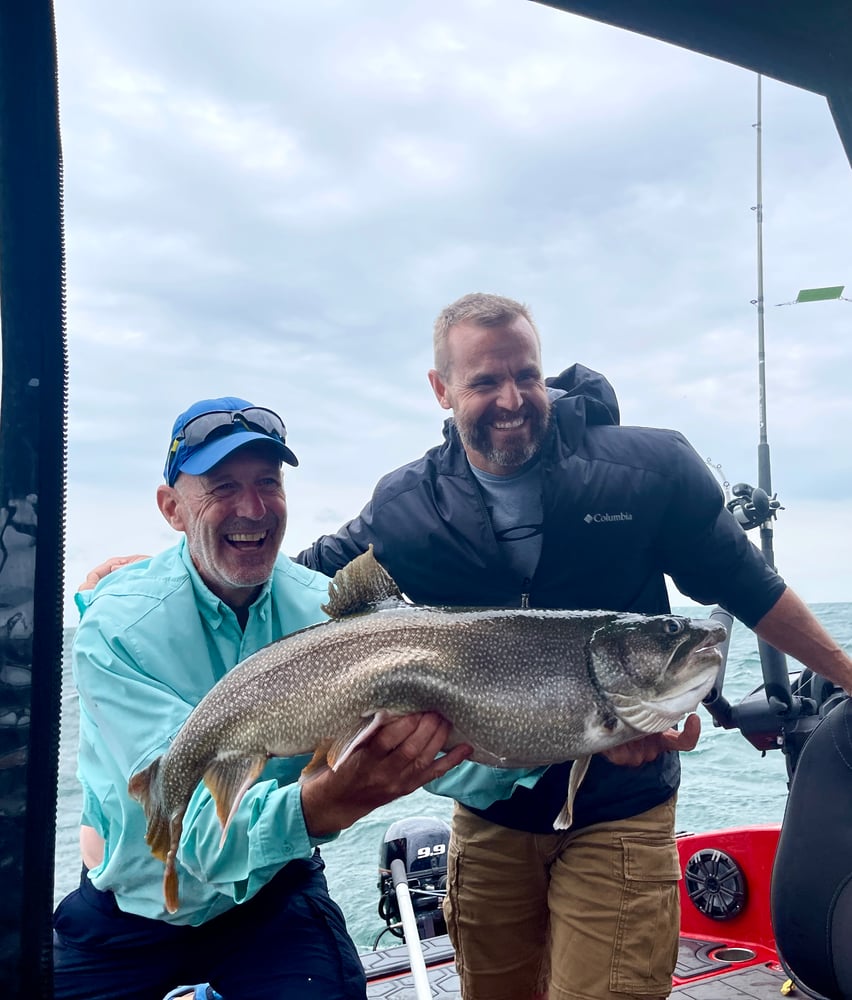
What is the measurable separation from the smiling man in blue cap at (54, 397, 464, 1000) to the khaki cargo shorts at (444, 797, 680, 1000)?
72 centimetres

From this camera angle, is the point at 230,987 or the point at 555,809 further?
the point at 555,809

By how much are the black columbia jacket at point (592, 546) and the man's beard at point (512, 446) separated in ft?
0.25

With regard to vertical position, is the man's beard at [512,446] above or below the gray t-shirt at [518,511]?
above

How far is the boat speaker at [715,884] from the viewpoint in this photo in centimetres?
527

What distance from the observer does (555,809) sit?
142 inches

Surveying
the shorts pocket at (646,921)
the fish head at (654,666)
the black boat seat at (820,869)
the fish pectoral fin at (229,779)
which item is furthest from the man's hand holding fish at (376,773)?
the black boat seat at (820,869)

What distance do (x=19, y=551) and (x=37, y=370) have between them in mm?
281

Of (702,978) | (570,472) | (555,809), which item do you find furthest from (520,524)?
(702,978)

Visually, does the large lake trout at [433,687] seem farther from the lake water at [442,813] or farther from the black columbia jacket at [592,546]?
the lake water at [442,813]

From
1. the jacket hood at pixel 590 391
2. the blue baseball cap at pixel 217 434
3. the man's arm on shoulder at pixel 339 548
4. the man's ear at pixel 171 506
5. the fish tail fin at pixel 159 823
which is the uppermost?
the jacket hood at pixel 590 391

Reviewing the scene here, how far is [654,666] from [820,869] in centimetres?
125

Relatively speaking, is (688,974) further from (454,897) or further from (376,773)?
(376,773)

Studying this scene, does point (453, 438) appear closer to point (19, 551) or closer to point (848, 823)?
point (848, 823)

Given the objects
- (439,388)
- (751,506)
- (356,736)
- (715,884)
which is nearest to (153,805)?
(356,736)
